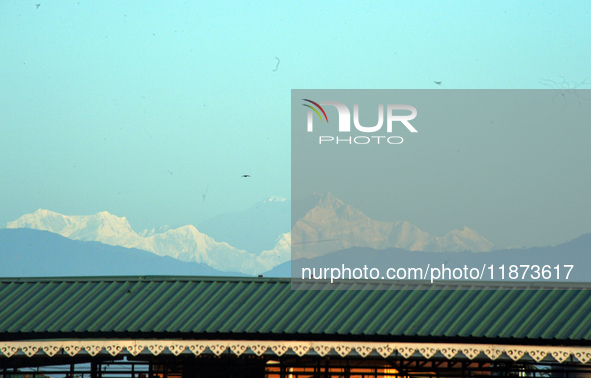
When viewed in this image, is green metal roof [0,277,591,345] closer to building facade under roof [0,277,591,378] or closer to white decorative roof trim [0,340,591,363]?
building facade under roof [0,277,591,378]

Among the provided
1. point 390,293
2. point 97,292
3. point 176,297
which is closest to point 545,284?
point 390,293

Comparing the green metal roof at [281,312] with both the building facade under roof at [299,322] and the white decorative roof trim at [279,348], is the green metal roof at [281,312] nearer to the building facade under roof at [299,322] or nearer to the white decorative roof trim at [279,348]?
the building facade under roof at [299,322]

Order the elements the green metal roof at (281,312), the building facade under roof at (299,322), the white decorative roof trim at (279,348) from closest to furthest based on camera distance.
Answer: the white decorative roof trim at (279,348) → the building facade under roof at (299,322) → the green metal roof at (281,312)

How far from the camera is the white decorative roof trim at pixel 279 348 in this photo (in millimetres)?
12656

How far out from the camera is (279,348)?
13.3 meters

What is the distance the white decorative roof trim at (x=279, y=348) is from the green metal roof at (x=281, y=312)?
0.19 m

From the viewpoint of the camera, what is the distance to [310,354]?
45.4ft

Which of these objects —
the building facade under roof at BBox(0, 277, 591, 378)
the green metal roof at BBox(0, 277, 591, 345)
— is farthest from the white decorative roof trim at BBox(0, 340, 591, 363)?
the green metal roof at BBox(0, 277, 591, 345)

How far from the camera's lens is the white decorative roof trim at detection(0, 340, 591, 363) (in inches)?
498

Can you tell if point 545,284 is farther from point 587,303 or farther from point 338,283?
point 338,283

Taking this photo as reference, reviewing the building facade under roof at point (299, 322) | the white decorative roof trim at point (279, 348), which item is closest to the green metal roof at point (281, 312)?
the building facade under roof at point (299, 322)

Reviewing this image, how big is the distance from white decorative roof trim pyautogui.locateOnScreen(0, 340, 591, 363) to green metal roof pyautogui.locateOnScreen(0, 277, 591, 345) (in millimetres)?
193

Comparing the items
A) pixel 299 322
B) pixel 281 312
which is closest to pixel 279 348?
pixel 299 322

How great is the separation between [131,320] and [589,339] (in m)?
8.98
